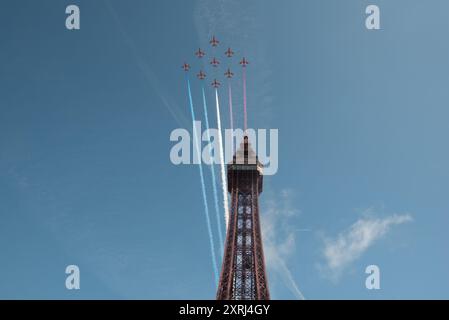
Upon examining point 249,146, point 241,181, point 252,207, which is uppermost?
point 249,146

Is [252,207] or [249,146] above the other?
[249,146]

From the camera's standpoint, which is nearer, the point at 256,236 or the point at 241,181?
the point at 256,236
